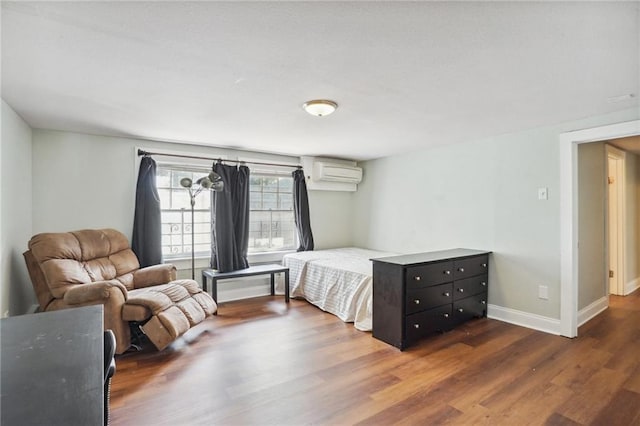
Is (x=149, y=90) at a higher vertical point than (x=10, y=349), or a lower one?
higher

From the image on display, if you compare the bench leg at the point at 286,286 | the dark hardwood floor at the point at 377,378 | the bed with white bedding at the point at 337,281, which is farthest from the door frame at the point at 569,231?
the bench leg at the point at 286,286

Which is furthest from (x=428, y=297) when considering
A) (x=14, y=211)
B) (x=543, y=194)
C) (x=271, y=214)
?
(x=14, y=211)

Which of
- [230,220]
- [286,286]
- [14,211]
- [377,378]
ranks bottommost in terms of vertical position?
[377,378]

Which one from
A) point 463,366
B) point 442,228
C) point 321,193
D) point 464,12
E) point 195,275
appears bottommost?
point 463,366

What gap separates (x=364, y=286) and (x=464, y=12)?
268 cm

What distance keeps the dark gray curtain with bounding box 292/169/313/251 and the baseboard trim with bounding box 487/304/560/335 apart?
2.66 meters

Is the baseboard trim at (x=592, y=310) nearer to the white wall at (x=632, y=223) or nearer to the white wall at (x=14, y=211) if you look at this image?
the white wall at (x=632, y=223)

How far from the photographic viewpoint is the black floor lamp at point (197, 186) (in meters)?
3.83

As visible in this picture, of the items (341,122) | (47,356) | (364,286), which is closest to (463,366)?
(364,286)

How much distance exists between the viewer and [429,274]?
3.08 metres

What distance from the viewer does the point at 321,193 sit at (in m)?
5.40

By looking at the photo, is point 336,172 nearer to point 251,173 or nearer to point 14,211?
point 251,173

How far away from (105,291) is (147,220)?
53.9 inches

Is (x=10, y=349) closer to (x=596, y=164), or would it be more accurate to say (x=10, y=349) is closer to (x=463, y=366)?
(x=463, y=366)
